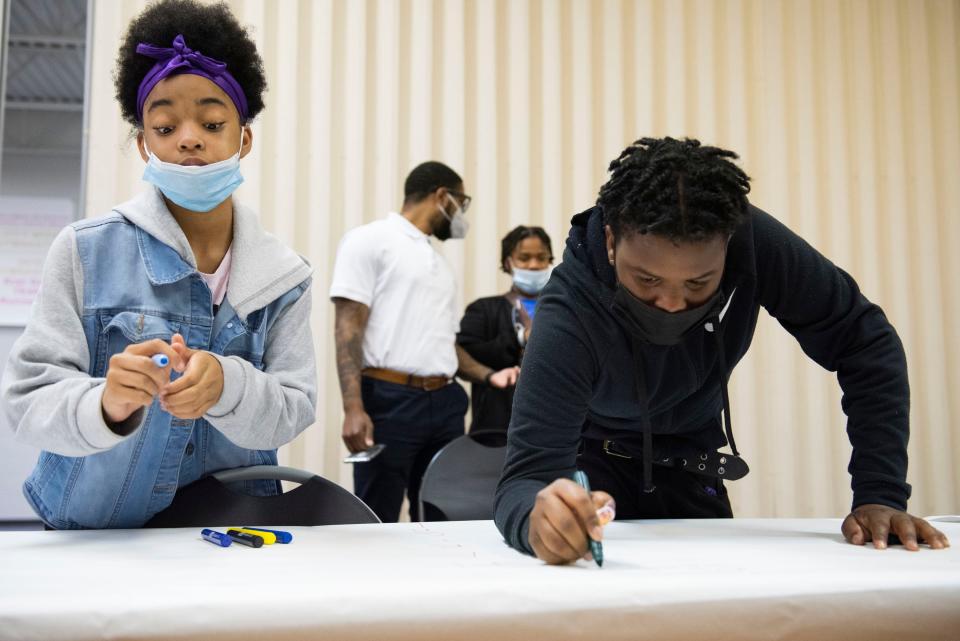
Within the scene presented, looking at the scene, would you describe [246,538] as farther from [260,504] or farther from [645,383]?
[645,383]

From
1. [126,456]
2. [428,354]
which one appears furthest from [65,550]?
[428,354]

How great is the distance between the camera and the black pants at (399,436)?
2.69 metres

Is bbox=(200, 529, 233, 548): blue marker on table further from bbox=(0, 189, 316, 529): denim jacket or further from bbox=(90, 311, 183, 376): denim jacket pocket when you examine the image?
bbox=(90, 311, 183, 376): denim jacket pocket

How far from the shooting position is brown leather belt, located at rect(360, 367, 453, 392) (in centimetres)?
277

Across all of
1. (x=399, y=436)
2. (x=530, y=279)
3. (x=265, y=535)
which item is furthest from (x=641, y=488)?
(x=530, y=279)

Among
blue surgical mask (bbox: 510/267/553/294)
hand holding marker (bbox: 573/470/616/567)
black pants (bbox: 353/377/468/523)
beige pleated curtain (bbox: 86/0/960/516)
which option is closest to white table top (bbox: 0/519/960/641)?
hand holding marker (bbox: 573/470/616/567)

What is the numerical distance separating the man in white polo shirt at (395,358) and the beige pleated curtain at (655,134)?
26.2 inches

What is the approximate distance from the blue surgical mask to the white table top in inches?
83.6

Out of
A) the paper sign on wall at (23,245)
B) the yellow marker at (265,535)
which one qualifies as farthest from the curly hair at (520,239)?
the paper sign on wall at (23,245)

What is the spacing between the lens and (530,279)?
10.1ft

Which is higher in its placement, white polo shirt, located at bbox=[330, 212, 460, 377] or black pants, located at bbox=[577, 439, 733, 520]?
white polo shirt, located at bbox=[330, 212, 460, 377]

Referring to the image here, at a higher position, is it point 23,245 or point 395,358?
point 23,245

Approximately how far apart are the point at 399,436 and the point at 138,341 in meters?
1.56

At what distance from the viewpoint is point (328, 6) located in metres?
3.51
